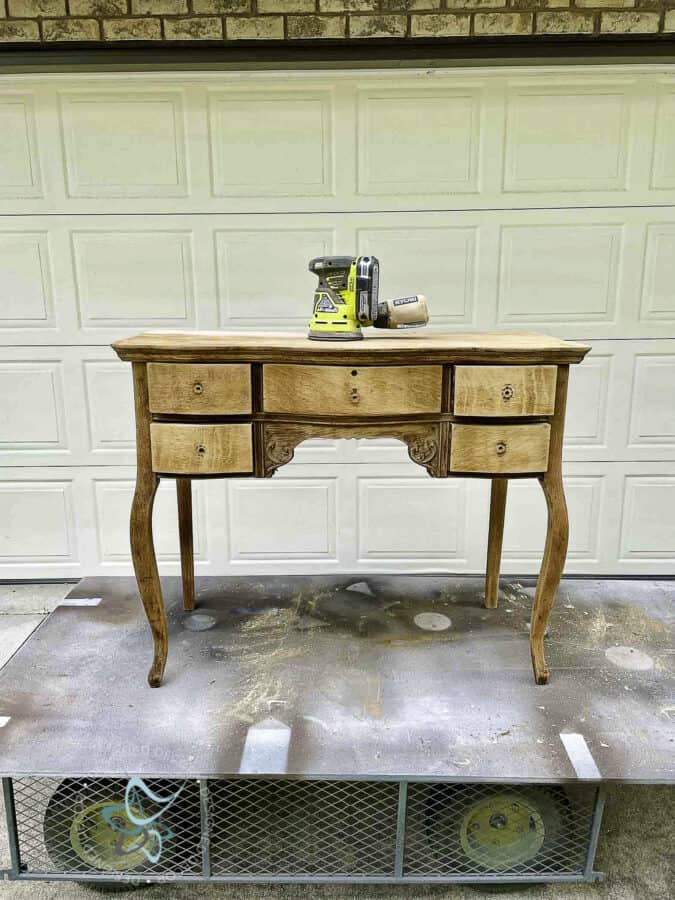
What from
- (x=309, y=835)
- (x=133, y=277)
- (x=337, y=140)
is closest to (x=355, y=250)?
(x=337, y=140)

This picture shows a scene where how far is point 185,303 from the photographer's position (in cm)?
246

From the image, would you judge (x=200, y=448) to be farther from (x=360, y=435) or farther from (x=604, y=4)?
(x=604, y=4)

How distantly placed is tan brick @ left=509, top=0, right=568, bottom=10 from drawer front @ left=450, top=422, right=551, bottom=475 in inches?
63.4

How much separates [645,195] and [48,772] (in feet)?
8.54

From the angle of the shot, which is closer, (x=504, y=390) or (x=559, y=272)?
(x=504, y=390)

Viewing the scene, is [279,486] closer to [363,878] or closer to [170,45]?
[363,878]

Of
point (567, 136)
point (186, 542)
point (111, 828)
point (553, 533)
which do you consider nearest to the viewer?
point (111, 828)

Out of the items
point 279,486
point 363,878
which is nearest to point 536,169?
point 279,486

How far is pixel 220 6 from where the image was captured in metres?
2.22

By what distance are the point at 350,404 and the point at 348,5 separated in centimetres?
158

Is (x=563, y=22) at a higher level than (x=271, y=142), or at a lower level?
higher

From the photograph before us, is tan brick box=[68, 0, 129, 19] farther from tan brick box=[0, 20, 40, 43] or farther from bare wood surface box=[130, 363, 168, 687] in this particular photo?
bare wood surface box=[130, 363, 168, 687]

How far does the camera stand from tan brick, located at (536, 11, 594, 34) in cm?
223

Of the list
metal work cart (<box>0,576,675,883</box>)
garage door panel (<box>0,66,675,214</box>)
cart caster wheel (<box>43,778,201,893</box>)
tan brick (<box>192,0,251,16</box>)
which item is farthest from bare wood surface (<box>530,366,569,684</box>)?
tan brick (<box>192,0,251,16</box>)
